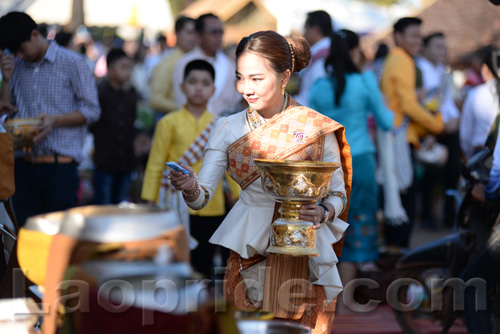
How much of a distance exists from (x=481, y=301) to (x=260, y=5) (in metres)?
20.3

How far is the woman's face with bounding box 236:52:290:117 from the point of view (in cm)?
356

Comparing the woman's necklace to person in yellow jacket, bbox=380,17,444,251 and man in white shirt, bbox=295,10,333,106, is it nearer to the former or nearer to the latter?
man in white shirt, bbox=295,10,333,106

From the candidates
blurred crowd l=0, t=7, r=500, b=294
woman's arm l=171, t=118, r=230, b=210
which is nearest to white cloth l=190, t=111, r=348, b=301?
woman's arm l=171, t=118, r=230, b=210

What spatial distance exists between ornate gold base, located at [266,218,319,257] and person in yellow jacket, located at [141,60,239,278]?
246 centimetres

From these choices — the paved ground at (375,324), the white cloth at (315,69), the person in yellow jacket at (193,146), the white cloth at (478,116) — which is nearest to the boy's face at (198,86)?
the person in yellow jacket at (193,146)

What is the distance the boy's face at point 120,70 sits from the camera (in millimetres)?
8477

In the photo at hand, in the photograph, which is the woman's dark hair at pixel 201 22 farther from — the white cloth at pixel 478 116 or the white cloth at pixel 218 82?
the white cloth at pixel 478 116

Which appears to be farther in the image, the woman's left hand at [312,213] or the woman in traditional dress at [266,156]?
the woman in traditional dress at [266,156]

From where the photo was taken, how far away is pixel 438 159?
11.6 m

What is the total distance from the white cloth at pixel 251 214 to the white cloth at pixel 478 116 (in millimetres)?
3371

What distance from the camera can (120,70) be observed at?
8516 mm

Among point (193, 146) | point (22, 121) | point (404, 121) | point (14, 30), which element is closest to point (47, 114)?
point (22, 121)

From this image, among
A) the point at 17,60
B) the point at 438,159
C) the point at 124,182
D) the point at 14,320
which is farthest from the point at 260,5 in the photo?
the point at 14,320

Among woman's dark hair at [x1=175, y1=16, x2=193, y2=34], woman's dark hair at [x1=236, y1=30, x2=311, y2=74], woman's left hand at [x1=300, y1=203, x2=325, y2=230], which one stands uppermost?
woman's dark hair at [x1=175, y1=16, x2=193, y2=34]
